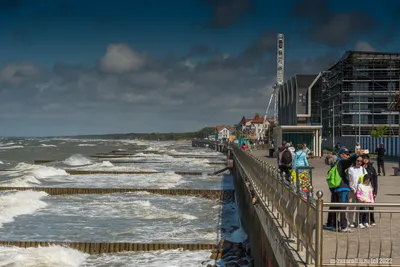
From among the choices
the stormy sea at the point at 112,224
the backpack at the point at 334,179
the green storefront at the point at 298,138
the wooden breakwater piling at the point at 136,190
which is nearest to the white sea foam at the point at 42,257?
the stormy sea at the point at 112,224

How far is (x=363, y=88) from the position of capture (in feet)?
248

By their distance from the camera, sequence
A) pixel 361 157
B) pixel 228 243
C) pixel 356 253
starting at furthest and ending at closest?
pixel 228 243
pixel 361 157
pixel 356 253

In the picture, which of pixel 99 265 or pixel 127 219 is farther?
pixel 127 219

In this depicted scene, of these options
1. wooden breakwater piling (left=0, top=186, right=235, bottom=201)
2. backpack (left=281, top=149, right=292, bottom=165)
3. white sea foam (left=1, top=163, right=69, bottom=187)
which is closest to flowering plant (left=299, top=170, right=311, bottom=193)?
backpack (left=281, top=149, right=292, bottom=165)

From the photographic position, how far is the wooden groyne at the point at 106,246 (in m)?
14.6

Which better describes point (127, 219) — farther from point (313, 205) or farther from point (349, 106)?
point (349, 106)

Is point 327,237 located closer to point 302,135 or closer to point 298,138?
point 298,138

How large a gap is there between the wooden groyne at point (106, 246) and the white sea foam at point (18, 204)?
4.81 metres

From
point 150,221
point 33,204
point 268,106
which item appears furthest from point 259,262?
point 268,106

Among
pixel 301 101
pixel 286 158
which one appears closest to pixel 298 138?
pixel 286 158

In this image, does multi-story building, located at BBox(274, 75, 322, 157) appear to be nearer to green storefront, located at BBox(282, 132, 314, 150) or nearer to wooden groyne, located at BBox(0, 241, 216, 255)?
green storefront, located at BBox(282, 132, 314, 150)

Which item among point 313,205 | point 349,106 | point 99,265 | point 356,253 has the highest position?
point 349,106

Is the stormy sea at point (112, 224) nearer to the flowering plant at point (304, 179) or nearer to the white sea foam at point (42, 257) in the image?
the white sea foam at point (42, 257)

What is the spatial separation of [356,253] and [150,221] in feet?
44.2
